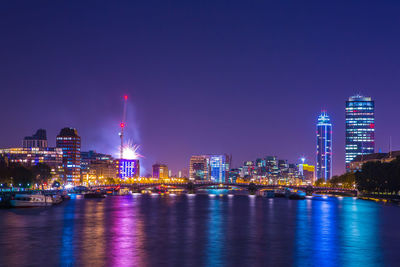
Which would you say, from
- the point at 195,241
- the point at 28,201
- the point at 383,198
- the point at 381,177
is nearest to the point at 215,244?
the point at 195,241

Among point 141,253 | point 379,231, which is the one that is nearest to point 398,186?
point 379,231

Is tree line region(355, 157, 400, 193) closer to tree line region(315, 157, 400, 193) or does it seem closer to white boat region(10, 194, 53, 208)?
tree line region(315, 157, 400, 193)

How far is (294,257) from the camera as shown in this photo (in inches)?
2104

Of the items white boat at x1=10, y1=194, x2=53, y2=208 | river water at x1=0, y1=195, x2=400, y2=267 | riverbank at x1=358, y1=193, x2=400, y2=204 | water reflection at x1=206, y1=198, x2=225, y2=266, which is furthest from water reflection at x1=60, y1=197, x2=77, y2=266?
riverbank at x1=358, y1=193, x2=400, y2=204

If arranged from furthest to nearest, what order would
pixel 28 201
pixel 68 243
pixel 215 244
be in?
pixel 28 201
pixel 215 244
pixel 68 243

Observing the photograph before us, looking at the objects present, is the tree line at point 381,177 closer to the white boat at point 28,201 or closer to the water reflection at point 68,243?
the white boat at point 28,201

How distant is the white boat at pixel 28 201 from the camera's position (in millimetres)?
122419

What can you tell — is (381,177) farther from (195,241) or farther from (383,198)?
(195,241)

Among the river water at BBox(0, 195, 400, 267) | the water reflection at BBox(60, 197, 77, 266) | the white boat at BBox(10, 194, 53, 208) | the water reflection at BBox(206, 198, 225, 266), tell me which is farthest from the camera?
the white boat at BBox(10, 194, 53, 208)

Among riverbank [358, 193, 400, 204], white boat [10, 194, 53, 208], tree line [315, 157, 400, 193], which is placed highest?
tree line [315, 157, 400, 193]

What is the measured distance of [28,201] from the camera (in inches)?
4948

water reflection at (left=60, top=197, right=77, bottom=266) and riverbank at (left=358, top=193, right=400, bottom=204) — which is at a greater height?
water reflection at (left=60, top=197, right=77, bottom=266)

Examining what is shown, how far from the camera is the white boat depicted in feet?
402

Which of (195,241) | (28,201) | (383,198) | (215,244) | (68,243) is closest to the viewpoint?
→ (68,243)
